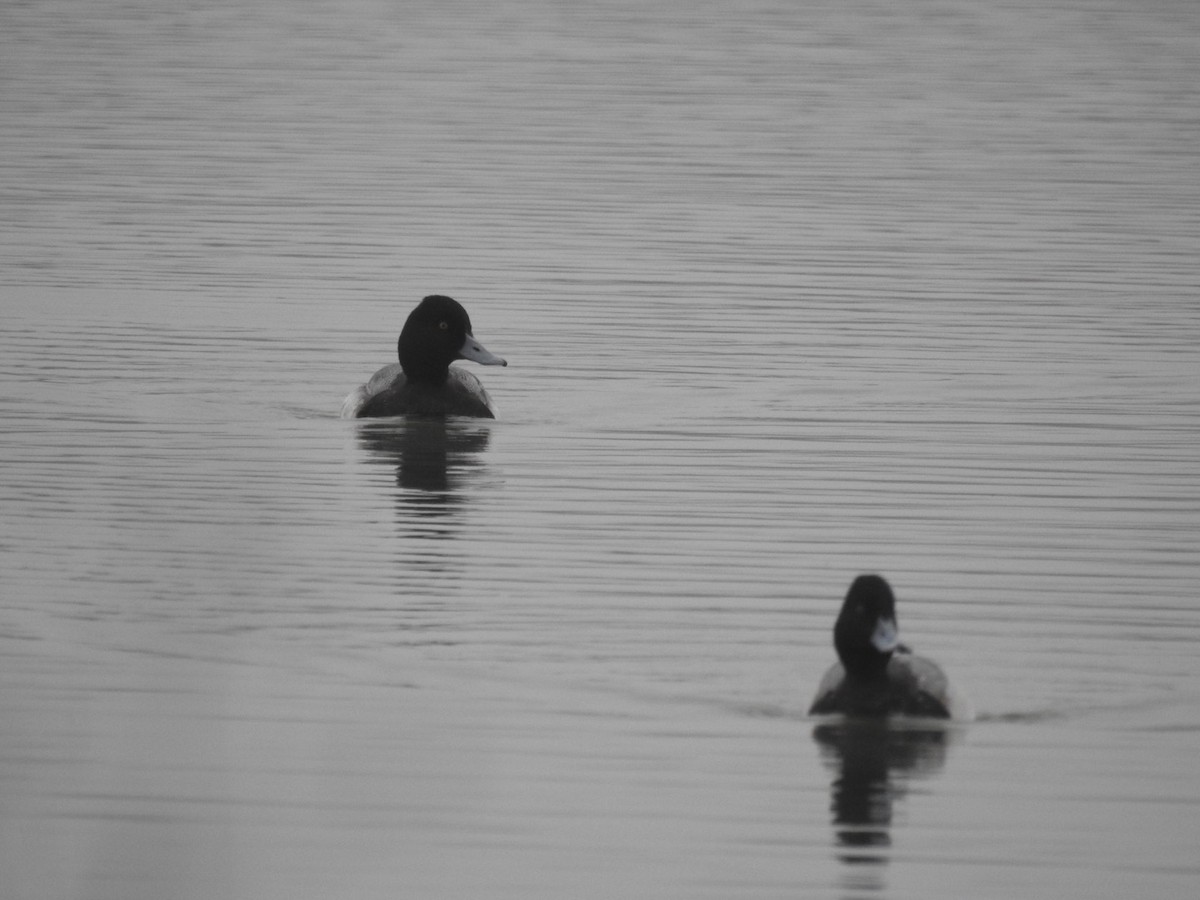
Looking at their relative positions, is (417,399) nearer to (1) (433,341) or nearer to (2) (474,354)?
(1) (433,341)

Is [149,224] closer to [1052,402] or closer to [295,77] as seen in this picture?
[1052,402]

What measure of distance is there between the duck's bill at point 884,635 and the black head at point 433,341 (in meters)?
8.64

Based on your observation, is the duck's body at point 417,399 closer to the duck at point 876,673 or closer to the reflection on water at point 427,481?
the reflection on water at point 427,481

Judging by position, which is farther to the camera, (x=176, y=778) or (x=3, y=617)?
(x=3, y=617)

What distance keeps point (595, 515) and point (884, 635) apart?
4.64 m

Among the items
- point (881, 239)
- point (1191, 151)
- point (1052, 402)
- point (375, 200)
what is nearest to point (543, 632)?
point (1052, 402)

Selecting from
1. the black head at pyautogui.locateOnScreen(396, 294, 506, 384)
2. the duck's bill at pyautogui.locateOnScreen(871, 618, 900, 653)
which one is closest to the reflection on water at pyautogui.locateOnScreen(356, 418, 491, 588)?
the black head at pyautogui.locateOnScreen(396, 294, 506, 384)

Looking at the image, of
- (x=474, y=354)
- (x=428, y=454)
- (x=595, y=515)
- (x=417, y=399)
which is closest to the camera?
(x=595, y=515)

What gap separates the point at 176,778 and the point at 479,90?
3395 cm

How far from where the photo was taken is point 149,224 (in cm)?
2739

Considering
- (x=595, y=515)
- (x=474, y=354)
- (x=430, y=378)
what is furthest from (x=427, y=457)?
(x=595, y=515)

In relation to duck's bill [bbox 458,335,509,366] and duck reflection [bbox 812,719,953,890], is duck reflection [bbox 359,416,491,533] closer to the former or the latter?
Result: duck's bill [bbox 458,335,509,366]

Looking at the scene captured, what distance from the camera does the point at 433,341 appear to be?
1852 centimetres

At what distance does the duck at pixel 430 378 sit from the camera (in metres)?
18.2
